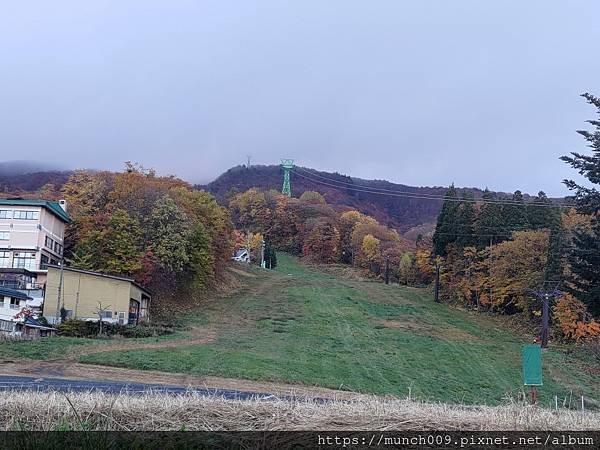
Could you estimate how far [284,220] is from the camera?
386 ft

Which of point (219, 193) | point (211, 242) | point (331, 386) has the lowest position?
point (331, 386)

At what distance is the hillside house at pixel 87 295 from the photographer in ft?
129

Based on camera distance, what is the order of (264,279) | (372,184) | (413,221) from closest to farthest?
(264,279), (413,221), (372,184)

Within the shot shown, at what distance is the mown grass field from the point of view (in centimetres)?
2705

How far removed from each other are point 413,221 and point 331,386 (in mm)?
134109

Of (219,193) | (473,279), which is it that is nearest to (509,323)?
(473,279)

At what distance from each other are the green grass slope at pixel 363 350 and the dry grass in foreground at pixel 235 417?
8.43 m

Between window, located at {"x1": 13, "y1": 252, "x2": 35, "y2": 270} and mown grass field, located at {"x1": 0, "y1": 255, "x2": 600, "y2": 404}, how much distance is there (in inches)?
476

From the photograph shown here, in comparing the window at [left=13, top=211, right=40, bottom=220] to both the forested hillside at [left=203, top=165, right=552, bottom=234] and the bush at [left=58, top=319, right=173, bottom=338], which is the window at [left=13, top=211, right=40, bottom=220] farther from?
the forested hillside at [left=203, top=165, right=552, bottom=234]

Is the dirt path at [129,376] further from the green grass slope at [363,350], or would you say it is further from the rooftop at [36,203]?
the rooftop at [36,203]

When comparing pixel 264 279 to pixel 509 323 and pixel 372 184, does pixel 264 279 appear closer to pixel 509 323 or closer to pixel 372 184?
pixel 509 323

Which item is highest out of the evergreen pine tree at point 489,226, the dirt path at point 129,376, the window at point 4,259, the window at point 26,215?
the evergreen pine tree at point 489,226

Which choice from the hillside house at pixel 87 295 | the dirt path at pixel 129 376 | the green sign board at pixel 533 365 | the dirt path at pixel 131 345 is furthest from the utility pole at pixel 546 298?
the green sign board at pixel 533 365

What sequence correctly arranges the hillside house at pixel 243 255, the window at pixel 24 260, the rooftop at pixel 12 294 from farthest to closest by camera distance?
1. the hillside house at pixel 243 255
2. the window at pixel 24 260
3. the rooftop at pixel 12 294
